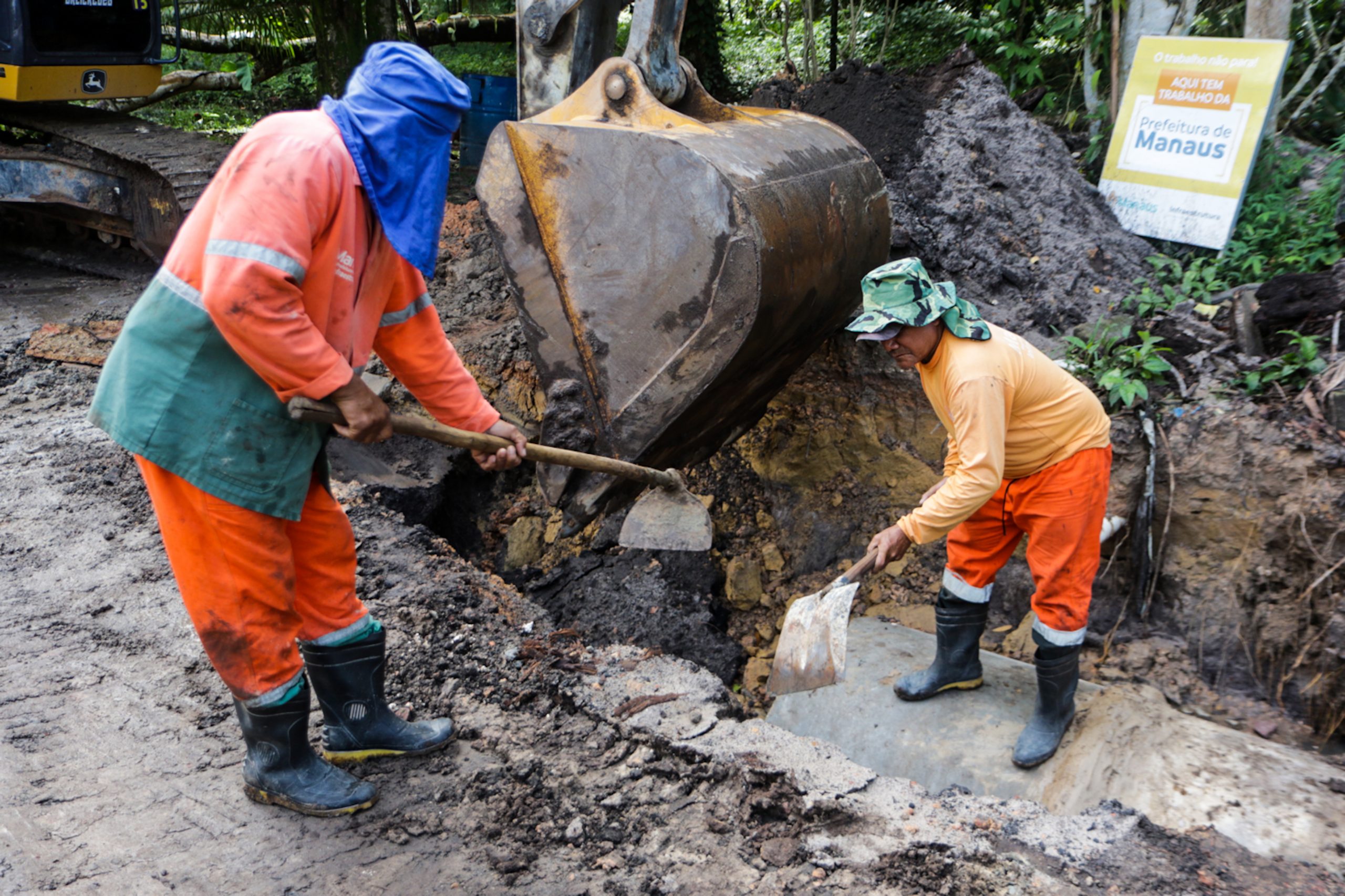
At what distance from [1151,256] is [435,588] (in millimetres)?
3865

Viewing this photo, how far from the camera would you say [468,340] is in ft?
16.5

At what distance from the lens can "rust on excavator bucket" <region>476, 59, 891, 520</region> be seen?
2893 mm

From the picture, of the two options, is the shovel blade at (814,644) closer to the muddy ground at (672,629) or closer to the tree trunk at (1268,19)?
the muddy ground at (672,629)

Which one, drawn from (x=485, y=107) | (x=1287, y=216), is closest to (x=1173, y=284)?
(x=1287, y=216)

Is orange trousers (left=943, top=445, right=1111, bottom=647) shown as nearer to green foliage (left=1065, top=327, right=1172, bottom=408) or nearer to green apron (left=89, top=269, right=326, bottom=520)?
green foliage (left=1065, top=327, right=1172, bottom=408)

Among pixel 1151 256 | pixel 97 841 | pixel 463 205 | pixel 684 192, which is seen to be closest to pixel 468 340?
pixel 463 205

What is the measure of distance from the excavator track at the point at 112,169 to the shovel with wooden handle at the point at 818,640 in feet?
16.8

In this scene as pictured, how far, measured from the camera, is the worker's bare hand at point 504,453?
2.73 m

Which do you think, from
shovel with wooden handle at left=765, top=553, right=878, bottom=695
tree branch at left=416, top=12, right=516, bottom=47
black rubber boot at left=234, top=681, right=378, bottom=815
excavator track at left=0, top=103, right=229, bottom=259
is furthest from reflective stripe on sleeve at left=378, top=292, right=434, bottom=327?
tree branch at left=416, top=12, right=516, bottom=47

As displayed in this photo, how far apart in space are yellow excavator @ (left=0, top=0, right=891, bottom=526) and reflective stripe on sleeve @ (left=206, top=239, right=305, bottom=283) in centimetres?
124

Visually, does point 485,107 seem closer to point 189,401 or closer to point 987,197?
point 987,197

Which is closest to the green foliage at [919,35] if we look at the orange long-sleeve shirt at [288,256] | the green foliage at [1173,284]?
the green foliage at [1173,284]

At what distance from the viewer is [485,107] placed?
335 inches

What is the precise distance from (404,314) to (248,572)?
0.81 metres
